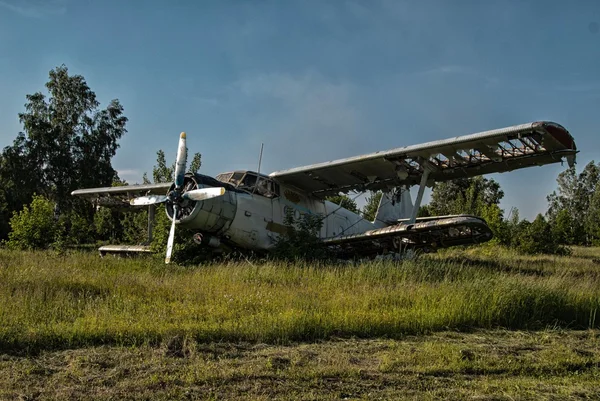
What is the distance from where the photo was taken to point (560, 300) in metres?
9.13

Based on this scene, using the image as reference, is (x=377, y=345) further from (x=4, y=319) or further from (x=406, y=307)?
(x=4, y=319)

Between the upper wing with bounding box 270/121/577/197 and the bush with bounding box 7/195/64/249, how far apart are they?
1089 cm

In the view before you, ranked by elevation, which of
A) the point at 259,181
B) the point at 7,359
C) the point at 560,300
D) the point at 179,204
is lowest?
the point at 7,359

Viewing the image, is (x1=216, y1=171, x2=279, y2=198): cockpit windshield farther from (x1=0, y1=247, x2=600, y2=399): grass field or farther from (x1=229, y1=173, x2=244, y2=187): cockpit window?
(x1=0, y1=247, x2=600, y2=399): grass field

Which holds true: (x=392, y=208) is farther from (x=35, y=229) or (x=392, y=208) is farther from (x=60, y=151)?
(x=60, y=151)

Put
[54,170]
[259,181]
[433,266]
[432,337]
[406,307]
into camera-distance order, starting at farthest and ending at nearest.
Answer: [54,170] < [259,181] < [433,266] < [406,307] < [432,337]

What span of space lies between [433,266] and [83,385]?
9377 millimetres

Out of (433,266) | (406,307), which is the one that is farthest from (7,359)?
(433,266)

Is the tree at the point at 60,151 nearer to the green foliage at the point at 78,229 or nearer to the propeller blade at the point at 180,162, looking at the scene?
the green foliage at the point at 78,229

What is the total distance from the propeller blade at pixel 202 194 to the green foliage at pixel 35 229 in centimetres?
973

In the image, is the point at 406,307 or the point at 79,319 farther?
the point at 406,307

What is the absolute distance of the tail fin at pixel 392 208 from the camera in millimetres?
20652

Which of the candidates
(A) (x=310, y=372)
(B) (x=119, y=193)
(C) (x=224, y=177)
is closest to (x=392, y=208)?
(C) (x=224, y=177)

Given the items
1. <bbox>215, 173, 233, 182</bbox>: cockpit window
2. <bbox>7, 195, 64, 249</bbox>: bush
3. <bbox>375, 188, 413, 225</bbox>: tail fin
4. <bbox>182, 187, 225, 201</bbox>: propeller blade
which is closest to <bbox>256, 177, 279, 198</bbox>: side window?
<bbox>215, 173, 233, 182</bbox>: cockpit window
